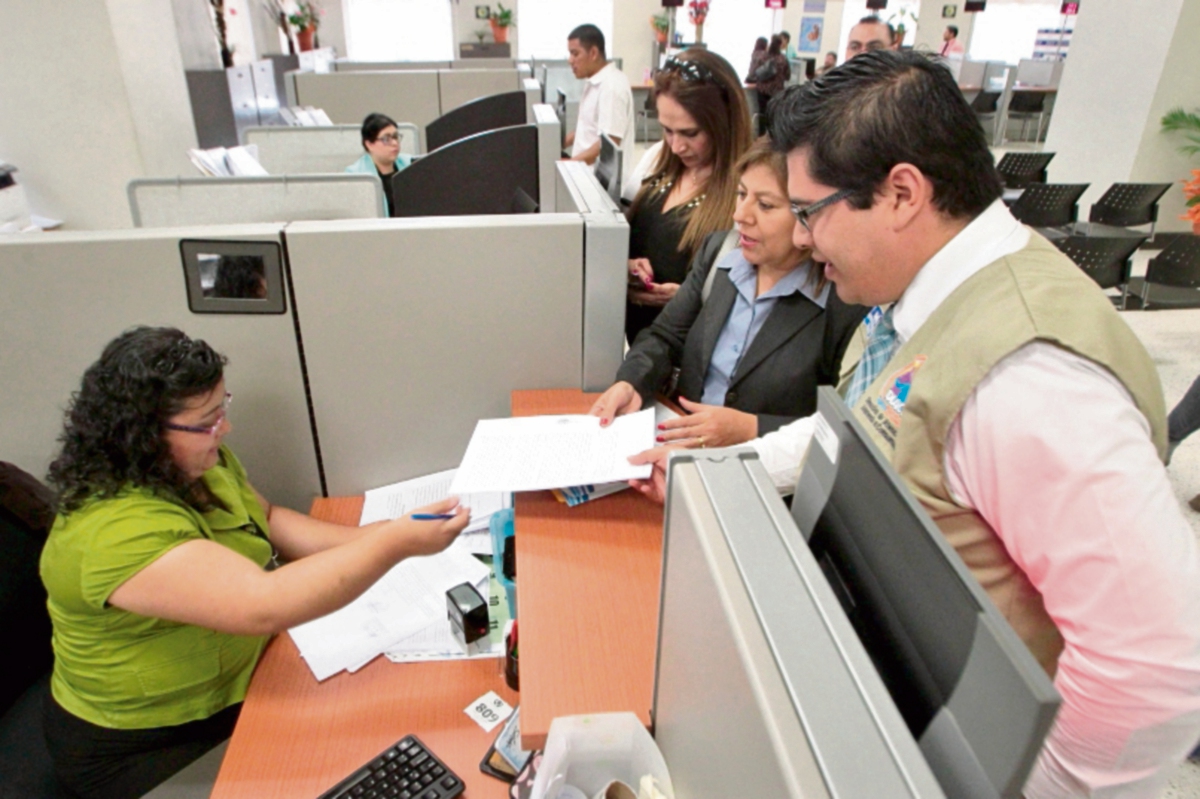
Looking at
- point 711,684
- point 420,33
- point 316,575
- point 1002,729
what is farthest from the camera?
point 420,33

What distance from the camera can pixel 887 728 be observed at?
0.39 metres

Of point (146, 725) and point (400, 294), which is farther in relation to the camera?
point (400, 294)

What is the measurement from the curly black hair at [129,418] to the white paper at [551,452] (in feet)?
1.46

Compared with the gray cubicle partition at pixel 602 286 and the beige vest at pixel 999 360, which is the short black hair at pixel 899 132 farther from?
the gray cubicle partition at pixel 602 286

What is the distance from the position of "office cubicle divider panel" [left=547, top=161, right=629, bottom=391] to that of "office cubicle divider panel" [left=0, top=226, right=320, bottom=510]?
22.8 inches

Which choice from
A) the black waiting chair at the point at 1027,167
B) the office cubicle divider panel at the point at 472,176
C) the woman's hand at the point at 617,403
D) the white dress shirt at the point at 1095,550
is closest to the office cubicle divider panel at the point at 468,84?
the office cubicle divider panel at the point at 472,176

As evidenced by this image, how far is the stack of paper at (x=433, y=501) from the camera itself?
1.46 metres

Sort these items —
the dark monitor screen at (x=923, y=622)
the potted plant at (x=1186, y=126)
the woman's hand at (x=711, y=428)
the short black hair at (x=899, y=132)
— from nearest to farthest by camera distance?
1. the dark monitor screen at (x=923, y=622)
2. the short black hair at (x=899, y=132)
3. the woman's hand at (x=711, y=428)
4. the potted plant at (x=1186, y=126)

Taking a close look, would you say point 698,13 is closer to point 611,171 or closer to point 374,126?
point 374,126

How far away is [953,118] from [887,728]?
2.06 ft

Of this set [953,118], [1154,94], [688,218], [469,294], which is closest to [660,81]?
[688,218]

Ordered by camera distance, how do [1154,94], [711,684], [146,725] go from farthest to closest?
[1154,94] → [146,725] → [711,684]

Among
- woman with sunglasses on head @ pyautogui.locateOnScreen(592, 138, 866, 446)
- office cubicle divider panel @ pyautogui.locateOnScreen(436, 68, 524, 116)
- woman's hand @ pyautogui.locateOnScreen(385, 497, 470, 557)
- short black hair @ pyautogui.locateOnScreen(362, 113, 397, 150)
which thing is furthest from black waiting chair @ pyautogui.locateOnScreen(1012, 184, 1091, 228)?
woman's hand @ pyautogui.locateOnScreen(385, 497, 470, 557)

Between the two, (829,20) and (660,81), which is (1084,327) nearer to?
(660,81)
